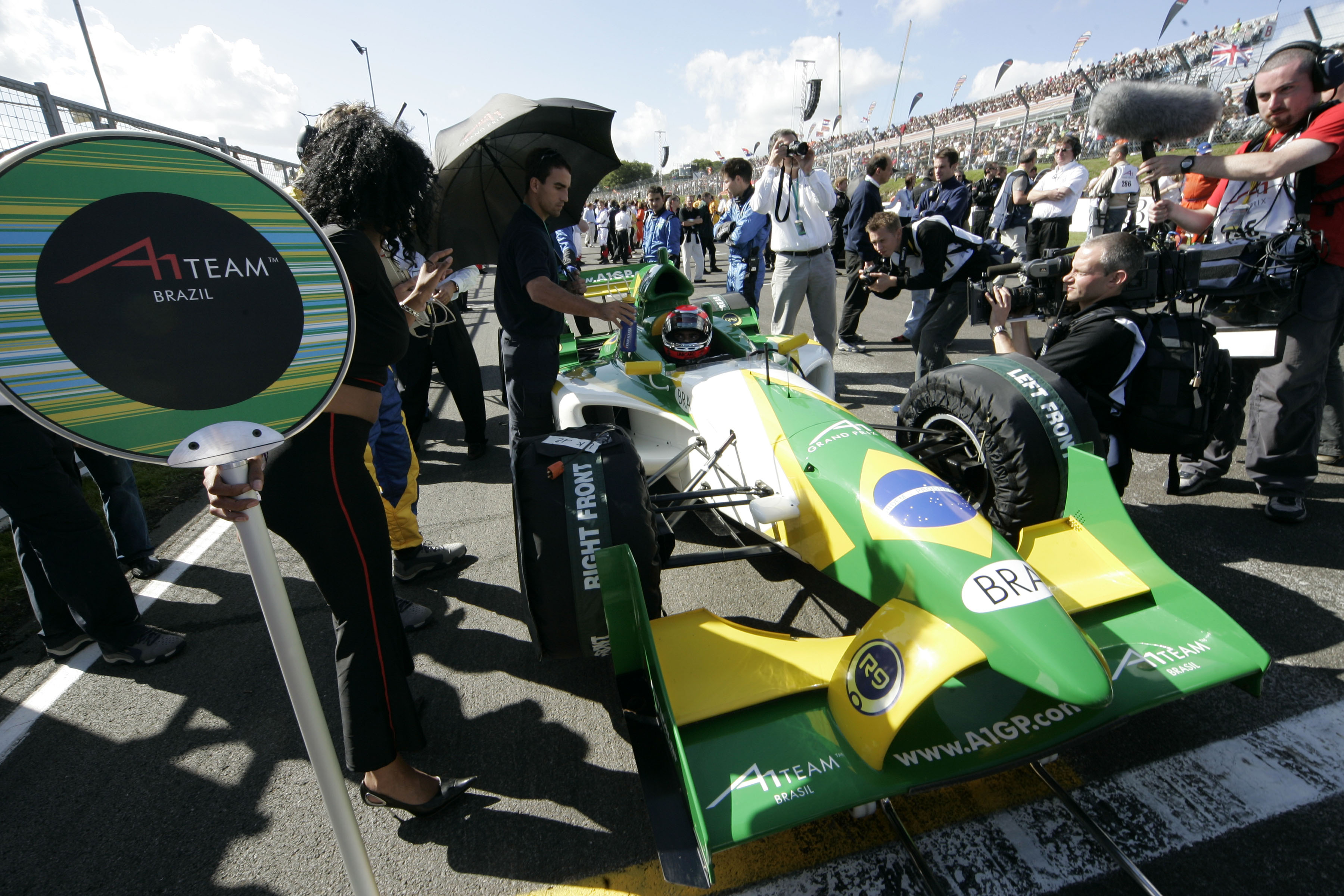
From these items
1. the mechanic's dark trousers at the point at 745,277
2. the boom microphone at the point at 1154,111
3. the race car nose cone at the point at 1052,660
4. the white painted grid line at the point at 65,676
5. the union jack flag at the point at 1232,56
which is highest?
the union jack flag at the point at 1232,56

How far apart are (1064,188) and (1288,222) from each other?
18.8 ft

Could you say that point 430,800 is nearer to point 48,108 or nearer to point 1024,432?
point 1024,432

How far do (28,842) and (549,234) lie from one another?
9.85 ft

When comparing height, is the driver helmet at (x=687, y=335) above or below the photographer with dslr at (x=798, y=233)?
below

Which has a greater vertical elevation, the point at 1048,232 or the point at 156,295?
the point at 1048,232

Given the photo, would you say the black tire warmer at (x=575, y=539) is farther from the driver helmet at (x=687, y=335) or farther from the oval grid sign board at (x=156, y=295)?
the driver helmet at (x=687, y=335)

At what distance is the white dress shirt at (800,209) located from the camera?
17.4 ft

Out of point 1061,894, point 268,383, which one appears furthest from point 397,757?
point 1061,894

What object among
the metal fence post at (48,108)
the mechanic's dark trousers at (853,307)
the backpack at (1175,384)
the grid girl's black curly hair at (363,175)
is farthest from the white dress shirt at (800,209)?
the metal fence post at (48,108)

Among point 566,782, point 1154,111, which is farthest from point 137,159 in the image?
point 1154,111

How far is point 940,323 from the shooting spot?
172 inches

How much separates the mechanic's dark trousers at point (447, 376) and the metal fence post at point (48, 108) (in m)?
3.64

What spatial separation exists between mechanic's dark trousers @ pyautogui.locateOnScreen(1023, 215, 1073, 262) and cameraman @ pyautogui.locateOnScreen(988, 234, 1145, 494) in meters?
6.34

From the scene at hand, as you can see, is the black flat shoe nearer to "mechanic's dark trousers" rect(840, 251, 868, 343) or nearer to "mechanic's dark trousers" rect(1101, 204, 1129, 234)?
"mechanic's dark trousers" rect(840, 251, 868, 343)
